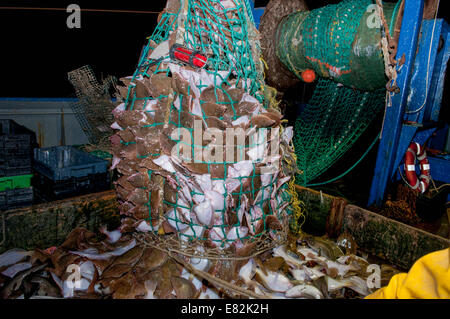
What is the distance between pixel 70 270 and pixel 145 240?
487 millimetres

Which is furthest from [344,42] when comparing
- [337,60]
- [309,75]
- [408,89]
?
[408,89]

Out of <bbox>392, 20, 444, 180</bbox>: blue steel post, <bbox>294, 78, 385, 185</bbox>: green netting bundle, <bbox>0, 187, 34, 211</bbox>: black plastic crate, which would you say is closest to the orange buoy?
<bbox>294, 78, 385, 185</bbox>: green netting bundle

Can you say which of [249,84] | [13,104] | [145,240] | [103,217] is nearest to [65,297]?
[145,240]

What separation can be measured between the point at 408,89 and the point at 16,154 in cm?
459

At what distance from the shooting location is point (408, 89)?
3.01 m

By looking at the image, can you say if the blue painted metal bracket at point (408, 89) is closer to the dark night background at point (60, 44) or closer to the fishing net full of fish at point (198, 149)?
the fishing net full of fish at point (198, 149)

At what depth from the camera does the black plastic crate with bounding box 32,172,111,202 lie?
302 centimetres

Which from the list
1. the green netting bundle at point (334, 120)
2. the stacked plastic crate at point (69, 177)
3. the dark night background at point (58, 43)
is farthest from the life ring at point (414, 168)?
the dark night background at point (58, 43)

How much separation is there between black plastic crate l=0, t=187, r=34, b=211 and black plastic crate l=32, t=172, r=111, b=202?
0.09 m

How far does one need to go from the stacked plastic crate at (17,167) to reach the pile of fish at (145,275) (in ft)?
5.46

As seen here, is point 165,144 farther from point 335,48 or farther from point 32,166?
point 32,166


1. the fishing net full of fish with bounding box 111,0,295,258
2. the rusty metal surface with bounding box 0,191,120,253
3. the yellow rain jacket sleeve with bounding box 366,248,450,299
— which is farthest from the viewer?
the rusty metal surface with bounding box 0,191,120,253

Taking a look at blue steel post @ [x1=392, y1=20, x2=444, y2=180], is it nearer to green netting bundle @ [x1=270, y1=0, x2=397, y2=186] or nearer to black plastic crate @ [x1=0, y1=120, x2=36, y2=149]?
green netting bundle @ [x1=270, y1=0, x2=397, y2=186]

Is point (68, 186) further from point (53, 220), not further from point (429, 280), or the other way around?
point (429, 280)
